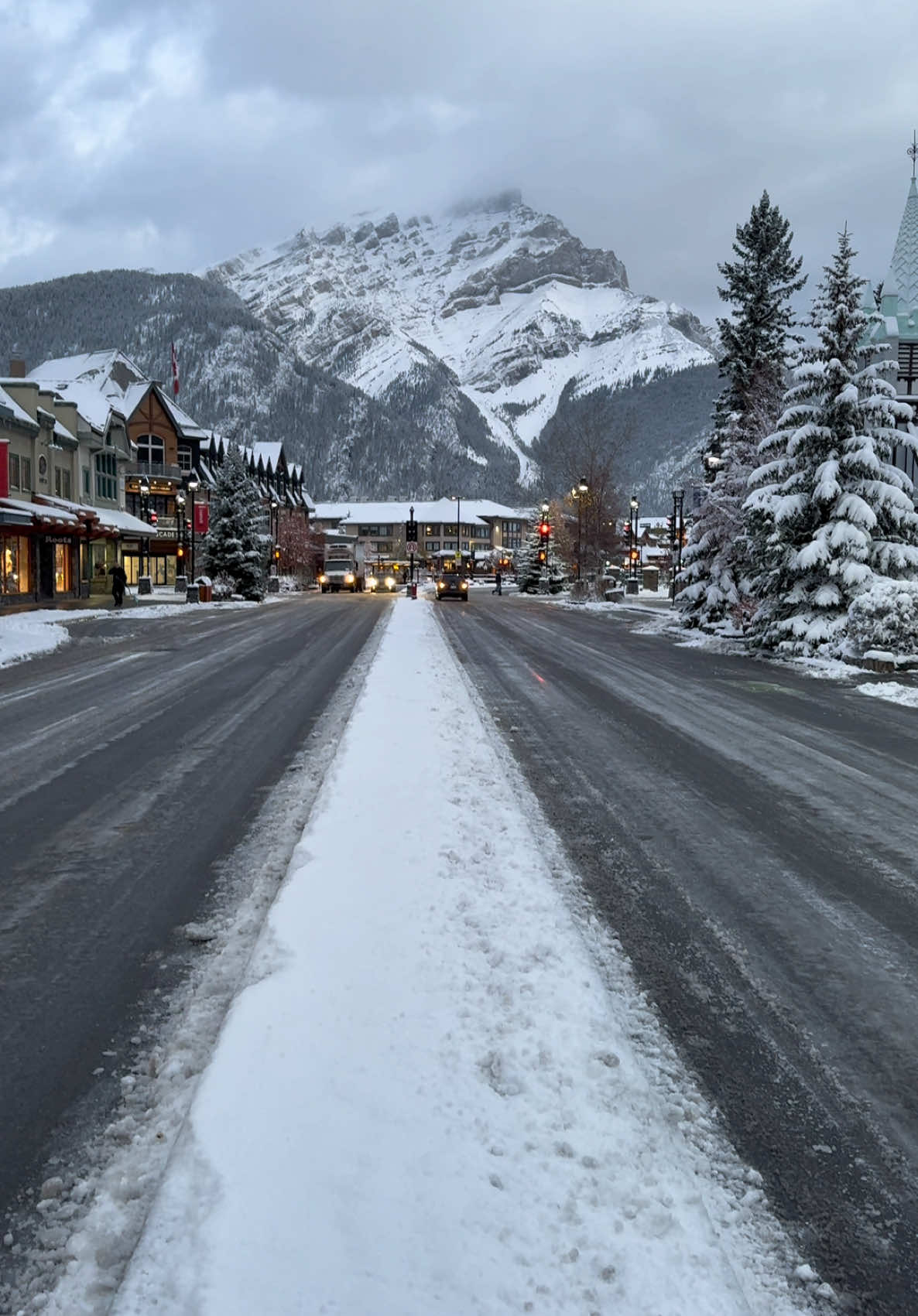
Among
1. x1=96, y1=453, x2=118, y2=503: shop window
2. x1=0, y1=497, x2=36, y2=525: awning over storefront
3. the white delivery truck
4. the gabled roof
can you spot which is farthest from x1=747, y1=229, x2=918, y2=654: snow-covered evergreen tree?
the gabled roof

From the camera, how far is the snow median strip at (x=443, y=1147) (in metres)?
2.29

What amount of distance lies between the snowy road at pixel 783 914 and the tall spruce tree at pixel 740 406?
16939 mm

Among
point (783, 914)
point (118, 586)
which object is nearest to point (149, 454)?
point (118, 586)

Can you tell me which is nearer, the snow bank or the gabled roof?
the snow bank

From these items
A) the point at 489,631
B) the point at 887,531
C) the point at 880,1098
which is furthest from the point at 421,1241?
the point at 489,631

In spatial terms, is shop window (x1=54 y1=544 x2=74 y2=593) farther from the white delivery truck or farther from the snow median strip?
the snow median strip

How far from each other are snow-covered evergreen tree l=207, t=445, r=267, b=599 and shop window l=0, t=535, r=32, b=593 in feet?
52.3

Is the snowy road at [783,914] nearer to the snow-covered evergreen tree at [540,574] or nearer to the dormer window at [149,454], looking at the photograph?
the snow-covered evergreen tree at [540,574]

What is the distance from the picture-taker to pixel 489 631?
90.7 feet

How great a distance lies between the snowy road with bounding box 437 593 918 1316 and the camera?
9.46ft

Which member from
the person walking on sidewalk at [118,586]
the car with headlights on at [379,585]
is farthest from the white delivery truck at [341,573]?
the person walking on sidewalk at [118,586]

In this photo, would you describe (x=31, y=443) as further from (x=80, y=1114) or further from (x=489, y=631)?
(x=80, y=1114)

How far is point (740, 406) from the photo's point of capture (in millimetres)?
35375

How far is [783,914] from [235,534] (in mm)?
51295
